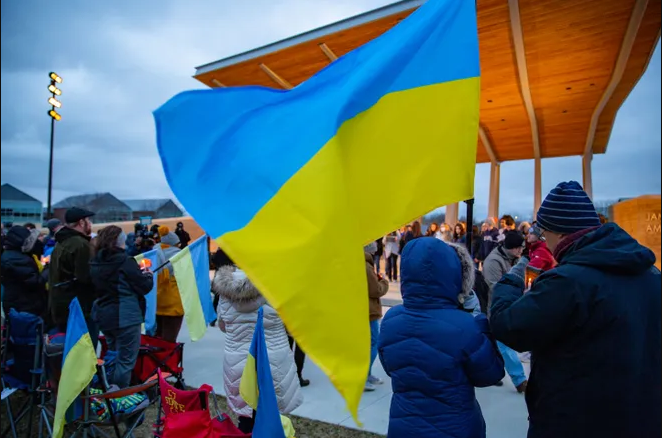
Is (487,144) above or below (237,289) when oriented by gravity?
above

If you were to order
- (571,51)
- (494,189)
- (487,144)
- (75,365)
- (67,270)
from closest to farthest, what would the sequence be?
(75,365)
(67,270)
(571,51)
(487,144)
(494,189)

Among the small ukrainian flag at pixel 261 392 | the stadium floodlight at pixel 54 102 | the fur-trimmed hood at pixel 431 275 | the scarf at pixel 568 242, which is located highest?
the stadium floodlight at pixel 54 102

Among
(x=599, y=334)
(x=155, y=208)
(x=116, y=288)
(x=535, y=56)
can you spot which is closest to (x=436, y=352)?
(x=599, y=334)

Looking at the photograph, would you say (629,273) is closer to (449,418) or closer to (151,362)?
(449,418)

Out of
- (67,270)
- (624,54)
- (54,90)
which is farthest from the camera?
(54,90)

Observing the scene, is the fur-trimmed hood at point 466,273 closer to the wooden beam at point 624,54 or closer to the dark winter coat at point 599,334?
the dark winter coat at point 599,334

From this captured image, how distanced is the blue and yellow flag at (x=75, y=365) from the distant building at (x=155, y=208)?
1506 inches

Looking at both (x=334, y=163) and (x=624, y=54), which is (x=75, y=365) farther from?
(x=624, y=54)

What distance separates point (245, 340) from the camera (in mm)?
3504

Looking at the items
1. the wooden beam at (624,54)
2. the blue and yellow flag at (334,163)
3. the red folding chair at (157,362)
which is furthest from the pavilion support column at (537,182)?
the blue and yellow flag at (334,163)

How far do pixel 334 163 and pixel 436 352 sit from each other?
3.34 feet

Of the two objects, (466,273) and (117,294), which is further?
(117,294)

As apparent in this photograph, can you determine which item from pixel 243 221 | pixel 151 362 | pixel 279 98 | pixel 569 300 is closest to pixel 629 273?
pixel 569 300

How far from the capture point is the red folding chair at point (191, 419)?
8.63 feet
